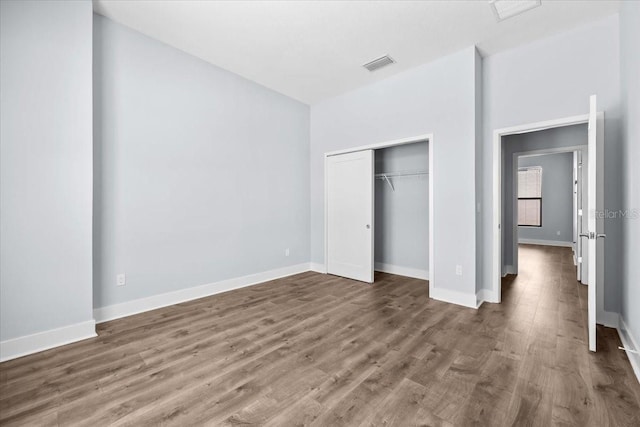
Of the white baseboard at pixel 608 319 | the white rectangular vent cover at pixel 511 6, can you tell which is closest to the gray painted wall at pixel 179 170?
the white rectangular vent cover at pixel 511 6

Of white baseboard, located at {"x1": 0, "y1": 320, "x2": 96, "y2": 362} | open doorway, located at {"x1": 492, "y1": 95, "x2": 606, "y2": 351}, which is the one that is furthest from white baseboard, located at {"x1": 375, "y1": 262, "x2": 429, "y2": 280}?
white baseboard, located at {"x1": 0, "y1": 320, "x2": 96, "y2": 362}

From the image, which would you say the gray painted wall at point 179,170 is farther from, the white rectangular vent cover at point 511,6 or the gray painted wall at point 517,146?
the gray painted wall at point 517,146

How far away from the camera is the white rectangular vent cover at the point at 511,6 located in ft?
8.64

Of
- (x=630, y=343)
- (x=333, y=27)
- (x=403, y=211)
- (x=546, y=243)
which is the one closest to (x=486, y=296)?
(x=630, y=343)

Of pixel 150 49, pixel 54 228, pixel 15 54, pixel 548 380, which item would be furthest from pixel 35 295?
pixel 548 380

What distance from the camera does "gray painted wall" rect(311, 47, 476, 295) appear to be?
339cm

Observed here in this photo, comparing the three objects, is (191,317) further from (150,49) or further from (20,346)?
(150,49)

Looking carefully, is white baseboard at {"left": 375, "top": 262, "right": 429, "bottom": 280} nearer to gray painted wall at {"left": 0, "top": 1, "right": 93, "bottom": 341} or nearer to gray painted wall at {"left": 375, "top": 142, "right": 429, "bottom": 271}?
gray painted wall at {"left": 375, "top": 142, "right": 429, "bottom": 271}

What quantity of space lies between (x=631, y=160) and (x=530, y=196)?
7501 millimetres

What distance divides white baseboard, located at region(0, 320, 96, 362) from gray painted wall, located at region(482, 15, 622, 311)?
14.4 ft

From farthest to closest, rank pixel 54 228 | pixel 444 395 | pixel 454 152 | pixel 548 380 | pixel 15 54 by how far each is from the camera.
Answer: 1. pixel 454 152
2. pixel 54 228
3. pixel 15 54
4. pixel 548 380
5. pixel 444 395

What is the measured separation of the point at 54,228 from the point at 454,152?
4.25 metres

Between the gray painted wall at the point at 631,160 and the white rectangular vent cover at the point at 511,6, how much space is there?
0.71 meters

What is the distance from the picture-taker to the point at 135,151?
3.14 metres
